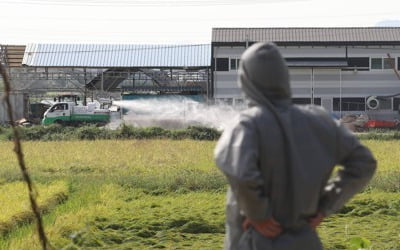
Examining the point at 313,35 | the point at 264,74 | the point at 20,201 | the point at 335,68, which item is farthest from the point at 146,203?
the point at 313,35

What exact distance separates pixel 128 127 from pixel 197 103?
23.6 ft

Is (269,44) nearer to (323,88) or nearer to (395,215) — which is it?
(395,215)

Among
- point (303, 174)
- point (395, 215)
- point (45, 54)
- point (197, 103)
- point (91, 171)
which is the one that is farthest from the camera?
point (45, 54)

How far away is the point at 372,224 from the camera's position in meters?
7.40

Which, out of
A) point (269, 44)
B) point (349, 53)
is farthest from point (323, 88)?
point (269, 44)

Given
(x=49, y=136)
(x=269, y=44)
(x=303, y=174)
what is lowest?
(x=49, y=136)

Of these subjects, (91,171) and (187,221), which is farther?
(91,171)

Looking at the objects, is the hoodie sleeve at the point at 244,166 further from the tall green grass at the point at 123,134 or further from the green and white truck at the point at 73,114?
the green and white truck at the point at 73,114

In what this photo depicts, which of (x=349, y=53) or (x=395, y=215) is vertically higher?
(x=349, y=53)

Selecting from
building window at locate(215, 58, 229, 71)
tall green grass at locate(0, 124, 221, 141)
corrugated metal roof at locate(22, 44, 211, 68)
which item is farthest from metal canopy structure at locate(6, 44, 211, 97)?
tall green grass at locate(0, 124, 221, 141)

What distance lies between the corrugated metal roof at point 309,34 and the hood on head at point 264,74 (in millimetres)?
28081

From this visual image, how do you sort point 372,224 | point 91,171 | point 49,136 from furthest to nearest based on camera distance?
point 49,136 < point 91,171 < point 372,224

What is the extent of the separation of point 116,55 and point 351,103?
471 inches

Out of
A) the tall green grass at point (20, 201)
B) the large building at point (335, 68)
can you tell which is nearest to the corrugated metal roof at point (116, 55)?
the large building at point (335, 68)
